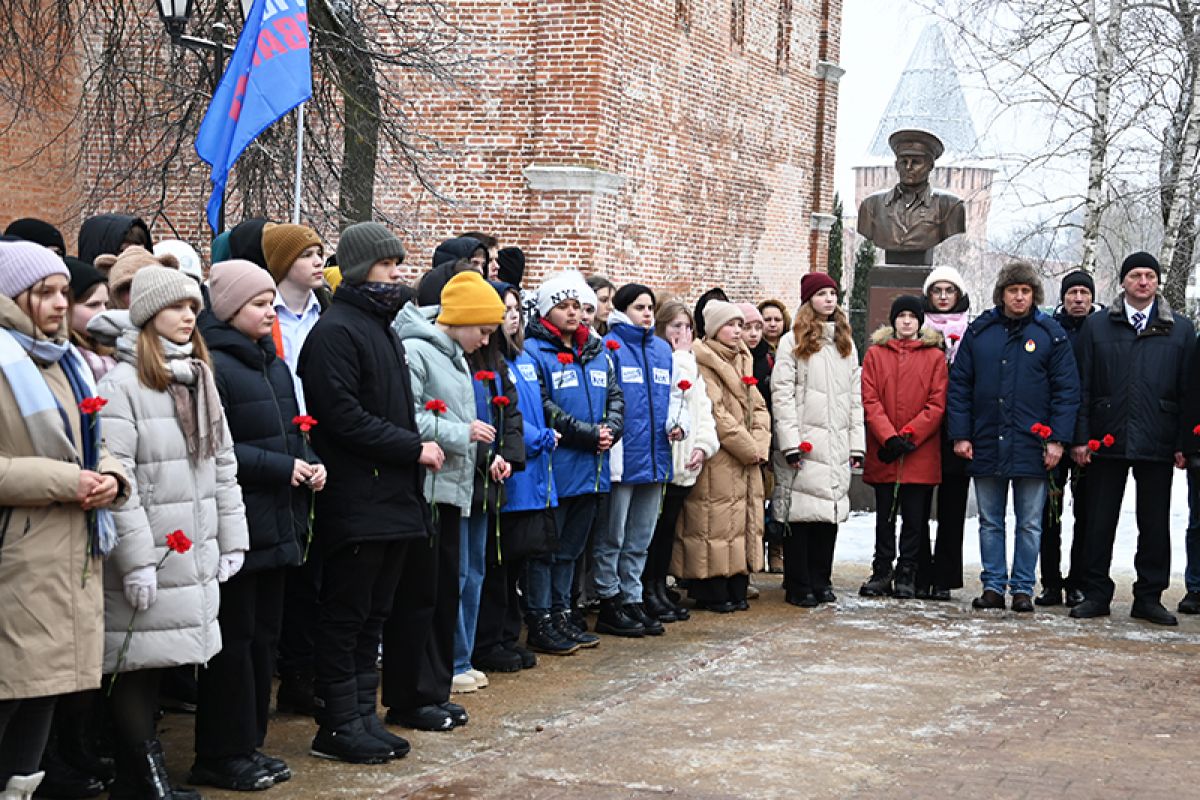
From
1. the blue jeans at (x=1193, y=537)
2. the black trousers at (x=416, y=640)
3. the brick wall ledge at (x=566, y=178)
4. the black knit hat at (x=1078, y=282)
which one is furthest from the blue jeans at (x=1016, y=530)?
the brick wall ledge at (x=566, y=178)

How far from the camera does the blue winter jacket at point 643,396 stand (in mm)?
9148

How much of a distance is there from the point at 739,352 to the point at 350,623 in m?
4.47

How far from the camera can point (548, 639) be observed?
862cm

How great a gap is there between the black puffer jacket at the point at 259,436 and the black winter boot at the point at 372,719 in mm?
680

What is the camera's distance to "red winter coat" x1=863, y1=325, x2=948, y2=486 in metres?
10.6

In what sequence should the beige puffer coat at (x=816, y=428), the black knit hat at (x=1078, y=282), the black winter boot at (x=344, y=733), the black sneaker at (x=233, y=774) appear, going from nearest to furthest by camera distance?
the black sneaker at (x=233, y=774), the black winter boot at (x=344, y=733), the beige puffer coat at (x=816, y=428), the black knit hat at (x=1078, y=282)

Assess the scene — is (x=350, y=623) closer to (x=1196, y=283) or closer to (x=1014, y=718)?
(x=1014, y=718)

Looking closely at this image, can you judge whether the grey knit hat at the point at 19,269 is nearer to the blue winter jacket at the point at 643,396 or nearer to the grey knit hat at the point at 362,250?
the grey knit hat at the point at 362,250

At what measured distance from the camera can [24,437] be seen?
490 centimetres

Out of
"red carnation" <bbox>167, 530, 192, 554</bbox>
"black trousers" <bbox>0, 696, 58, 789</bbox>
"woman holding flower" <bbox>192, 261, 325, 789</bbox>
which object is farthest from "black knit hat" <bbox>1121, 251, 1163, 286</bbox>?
"black trousers" <bbox>0, 696, 58, 789</bbox>

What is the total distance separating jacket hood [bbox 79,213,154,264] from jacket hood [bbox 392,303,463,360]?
1.43 m

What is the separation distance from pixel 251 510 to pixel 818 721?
2847mm

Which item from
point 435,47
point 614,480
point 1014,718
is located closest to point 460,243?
point 614,480

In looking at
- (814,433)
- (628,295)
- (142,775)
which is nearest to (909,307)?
(814,433)
